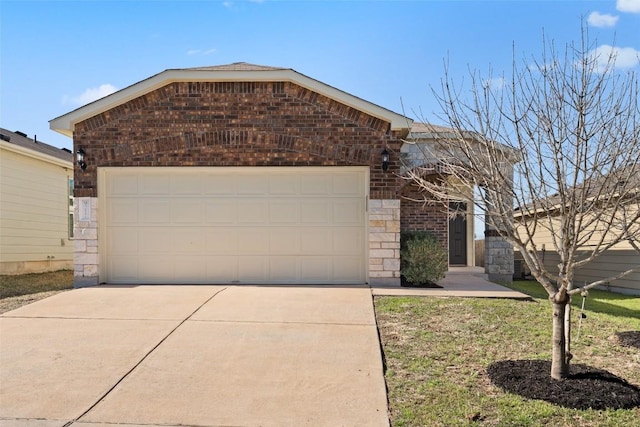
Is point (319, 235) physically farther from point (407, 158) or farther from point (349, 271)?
point (407, 158)

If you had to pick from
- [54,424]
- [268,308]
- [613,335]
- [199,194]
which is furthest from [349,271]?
[54,424]

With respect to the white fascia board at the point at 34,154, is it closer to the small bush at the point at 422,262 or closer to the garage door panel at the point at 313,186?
the garage door panel at the point at 313,186

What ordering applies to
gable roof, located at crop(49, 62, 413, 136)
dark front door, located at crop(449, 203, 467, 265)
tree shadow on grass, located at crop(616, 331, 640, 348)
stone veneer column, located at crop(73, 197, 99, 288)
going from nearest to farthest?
tree shadow on grass, located at crop(616, 331, 640, 348) < gable roof, located at crop(49, 62, 413, 136) < stone veneer column, located at crop(73, 197, 99, 288) < dark front door, located at crop(449, 203, 467, 265)

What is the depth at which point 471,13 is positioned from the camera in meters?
7.67

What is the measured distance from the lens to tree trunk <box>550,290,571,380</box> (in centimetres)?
428

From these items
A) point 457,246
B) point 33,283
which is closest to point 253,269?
point 33,283

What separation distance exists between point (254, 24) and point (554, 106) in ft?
20.4

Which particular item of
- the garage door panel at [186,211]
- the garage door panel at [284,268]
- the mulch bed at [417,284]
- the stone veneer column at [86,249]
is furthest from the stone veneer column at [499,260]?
the stone veneer column at [86,249]

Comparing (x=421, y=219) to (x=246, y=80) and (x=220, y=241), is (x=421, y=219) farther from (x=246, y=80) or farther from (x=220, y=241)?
(x=246, y=80)

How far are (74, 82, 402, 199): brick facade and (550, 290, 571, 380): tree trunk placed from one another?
4.81 m

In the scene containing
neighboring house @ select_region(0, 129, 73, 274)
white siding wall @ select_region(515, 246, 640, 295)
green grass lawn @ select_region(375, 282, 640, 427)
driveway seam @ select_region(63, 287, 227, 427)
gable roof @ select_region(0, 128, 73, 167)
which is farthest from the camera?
neighboring house @ select_region(0, 129, 73, 274)

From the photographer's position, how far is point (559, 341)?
4.29 metres

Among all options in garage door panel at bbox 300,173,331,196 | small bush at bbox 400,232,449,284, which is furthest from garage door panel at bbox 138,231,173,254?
small bush at bbox 400,232,449,284

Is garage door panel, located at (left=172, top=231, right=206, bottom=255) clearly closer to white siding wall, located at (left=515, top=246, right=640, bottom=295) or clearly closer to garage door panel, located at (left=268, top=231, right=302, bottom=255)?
garage door panel, located at (left=268, top=231, right=302, bottom=255)
